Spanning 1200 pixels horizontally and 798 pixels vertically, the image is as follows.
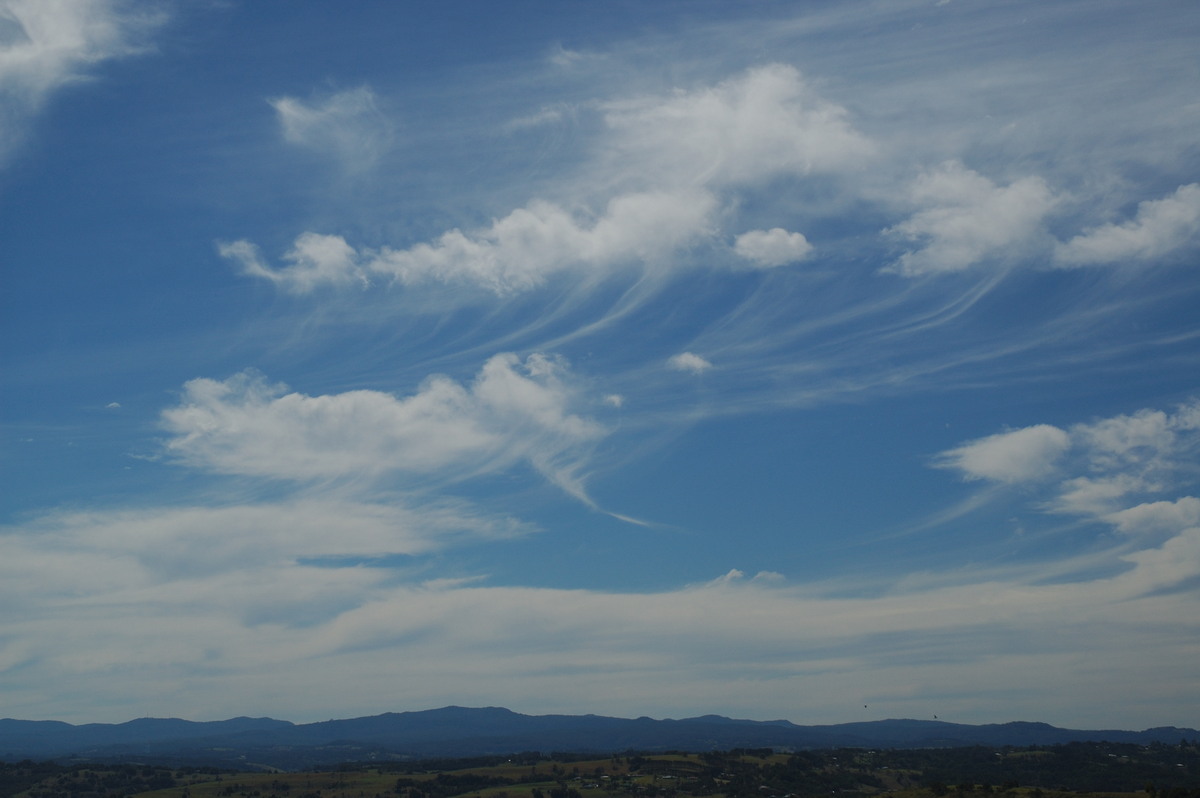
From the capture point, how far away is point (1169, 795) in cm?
14638

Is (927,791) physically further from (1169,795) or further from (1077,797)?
(1169,795)

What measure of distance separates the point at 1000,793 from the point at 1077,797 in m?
13.8

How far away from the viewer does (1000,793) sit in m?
162

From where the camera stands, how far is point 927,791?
17700 centimetres

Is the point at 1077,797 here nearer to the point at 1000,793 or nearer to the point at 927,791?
the point at 1000,793

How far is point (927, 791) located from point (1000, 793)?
1798 centimetres

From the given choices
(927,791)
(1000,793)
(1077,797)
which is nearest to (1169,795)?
(1077,797)

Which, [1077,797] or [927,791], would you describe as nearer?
[1077,797]

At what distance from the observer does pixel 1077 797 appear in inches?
5950

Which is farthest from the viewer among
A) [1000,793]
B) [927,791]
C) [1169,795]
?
[927,791]

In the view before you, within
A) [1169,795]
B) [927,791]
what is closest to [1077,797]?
[1169,795]

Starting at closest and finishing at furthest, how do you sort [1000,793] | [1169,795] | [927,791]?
[1169,795]
[1000,793]
[927,791]

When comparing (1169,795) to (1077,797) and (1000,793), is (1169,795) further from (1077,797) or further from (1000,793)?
(1000,793)

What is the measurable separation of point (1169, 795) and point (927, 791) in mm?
42833
